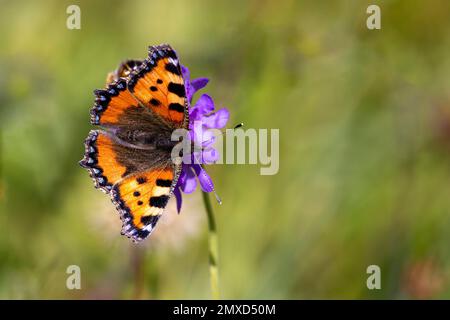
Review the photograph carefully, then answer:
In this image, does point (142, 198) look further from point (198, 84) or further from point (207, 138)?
point (198, 84)

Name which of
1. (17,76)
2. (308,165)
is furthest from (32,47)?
(308,165)

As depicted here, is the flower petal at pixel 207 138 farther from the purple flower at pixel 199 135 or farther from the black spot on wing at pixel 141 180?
the black spot on wing at pixel 141 180

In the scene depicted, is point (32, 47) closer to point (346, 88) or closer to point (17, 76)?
point (17, 76)

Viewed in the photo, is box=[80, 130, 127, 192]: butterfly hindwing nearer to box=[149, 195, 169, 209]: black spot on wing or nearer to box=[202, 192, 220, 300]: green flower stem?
box=[149, 195, 169, 209]: black spot on wing

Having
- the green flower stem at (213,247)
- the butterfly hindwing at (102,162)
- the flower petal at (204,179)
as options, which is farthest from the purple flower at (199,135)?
the butterfly hindwing at (102,162)

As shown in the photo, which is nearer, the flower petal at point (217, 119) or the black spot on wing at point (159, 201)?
the black spot on wing at point (159, 201)
